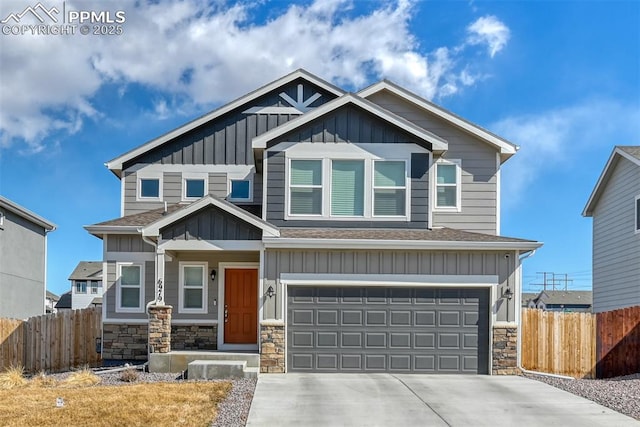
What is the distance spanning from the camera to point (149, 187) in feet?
52.9

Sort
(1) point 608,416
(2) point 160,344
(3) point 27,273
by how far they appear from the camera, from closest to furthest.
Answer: (1) point 608,416 < (2) point 160,344 < (3) point 27,273

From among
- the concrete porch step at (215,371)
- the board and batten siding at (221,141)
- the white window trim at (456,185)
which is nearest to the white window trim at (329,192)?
the white window trim at (456,185)

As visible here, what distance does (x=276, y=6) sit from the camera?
48.4 ft

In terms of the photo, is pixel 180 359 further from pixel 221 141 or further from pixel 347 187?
pixel 221 141

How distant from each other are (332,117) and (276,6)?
340cm

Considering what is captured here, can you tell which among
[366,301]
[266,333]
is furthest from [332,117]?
[266,333]

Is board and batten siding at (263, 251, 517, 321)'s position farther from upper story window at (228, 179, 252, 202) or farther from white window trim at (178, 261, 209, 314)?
upper story window at (228, 179, 252, 202)

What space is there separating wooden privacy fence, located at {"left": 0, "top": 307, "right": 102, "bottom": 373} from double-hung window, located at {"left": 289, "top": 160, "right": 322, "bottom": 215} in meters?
6.24

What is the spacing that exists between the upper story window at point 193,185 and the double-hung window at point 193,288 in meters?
2.20

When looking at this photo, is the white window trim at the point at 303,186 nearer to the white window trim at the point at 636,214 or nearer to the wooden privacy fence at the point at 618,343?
the wooden privacy fence at the point at 618,343

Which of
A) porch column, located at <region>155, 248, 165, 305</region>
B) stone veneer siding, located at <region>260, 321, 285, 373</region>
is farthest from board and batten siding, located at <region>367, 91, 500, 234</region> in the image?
porch column, located at <region>155, 248, 165, 305</region>

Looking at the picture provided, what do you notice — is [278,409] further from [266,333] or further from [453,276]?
[453,276]

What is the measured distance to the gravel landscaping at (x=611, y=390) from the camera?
955 centimetres

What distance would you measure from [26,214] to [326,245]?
47.5 ft
